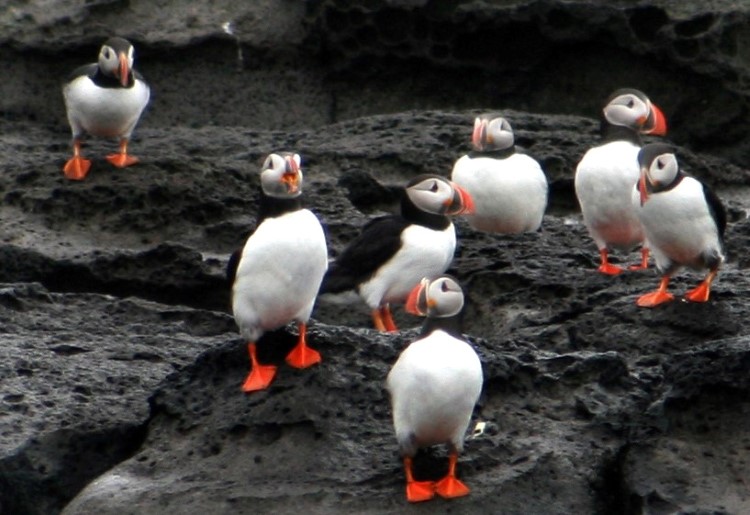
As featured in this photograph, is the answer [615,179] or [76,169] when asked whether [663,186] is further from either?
[76,169]

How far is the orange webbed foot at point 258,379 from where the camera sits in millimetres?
6797

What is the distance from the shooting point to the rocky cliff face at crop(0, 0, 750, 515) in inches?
259

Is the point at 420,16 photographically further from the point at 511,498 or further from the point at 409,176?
the point at 511,498

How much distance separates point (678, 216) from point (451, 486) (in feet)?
6.92

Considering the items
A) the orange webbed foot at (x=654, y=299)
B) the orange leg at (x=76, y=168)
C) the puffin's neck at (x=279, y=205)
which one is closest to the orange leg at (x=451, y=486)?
the puffin's neck at (x=279, y=205)

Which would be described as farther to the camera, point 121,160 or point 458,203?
point 121,160

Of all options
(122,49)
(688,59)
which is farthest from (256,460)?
(688,59)

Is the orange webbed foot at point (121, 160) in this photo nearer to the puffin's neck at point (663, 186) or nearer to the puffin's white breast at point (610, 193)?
the puffin's white breast at point (610, 193)

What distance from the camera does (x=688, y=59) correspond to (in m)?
11.4

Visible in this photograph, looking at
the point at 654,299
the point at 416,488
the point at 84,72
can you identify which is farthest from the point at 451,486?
the point at 84,72

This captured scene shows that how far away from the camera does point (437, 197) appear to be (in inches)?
330

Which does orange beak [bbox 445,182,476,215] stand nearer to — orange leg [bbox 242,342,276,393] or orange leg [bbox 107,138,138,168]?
orange leg [bbox 242,342,276,393]

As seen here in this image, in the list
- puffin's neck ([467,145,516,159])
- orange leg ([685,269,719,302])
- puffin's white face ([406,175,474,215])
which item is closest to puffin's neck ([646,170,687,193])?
orange leg ([685,269,719,302])

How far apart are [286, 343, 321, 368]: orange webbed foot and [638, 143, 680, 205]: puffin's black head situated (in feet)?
6.10
